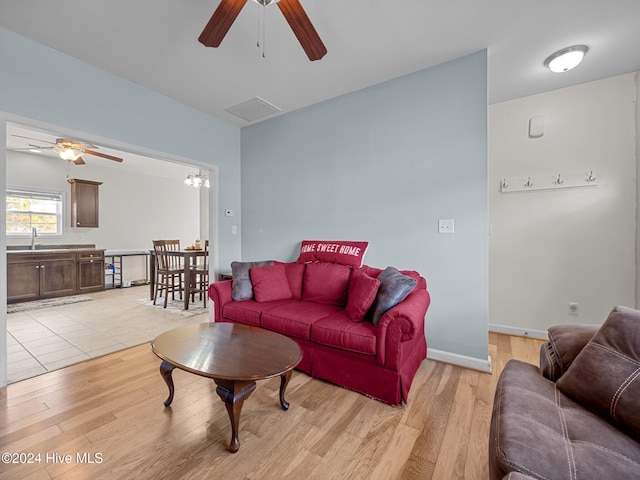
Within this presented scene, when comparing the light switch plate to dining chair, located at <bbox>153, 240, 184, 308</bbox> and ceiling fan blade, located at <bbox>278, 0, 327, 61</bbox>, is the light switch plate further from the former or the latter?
dining chair, located at <bbox>153, 240, 184, 308</bbox>

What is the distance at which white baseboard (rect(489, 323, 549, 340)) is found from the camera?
305cm

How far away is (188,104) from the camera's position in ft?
11.0

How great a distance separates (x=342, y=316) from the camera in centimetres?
234

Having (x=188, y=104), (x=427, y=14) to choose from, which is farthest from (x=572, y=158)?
(x=188, y=104)

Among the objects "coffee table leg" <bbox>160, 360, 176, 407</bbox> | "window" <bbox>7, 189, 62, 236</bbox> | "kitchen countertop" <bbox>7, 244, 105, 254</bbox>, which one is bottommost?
"coffee table leg" <bbox>160, 360, 176, 407</bbox>

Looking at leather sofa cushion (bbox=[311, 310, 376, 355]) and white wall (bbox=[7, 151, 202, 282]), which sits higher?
white wall (bbox=[7, 151, 202, 282])

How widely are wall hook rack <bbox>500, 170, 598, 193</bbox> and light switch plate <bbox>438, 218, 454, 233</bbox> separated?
4.06ft

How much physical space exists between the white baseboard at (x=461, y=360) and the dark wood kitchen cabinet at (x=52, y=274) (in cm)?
619

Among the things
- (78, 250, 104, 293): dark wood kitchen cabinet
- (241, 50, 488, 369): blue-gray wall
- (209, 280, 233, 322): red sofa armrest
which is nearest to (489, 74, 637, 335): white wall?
(241, 50, 488, 369): blue-gray wall

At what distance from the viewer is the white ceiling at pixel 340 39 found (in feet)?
6.30

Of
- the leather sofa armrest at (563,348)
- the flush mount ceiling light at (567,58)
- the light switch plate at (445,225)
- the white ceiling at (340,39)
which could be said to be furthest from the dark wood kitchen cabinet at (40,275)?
the flush mount ceiling light at (567,58)

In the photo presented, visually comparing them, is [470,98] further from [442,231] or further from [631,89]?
[631,89]

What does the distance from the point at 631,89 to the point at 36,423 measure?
17.7 feet

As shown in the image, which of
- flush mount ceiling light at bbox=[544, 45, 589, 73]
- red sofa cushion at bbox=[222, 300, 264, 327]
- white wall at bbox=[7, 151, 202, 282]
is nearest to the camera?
flush mount ceiling light at bbox=[544, 45, 589, 73]
